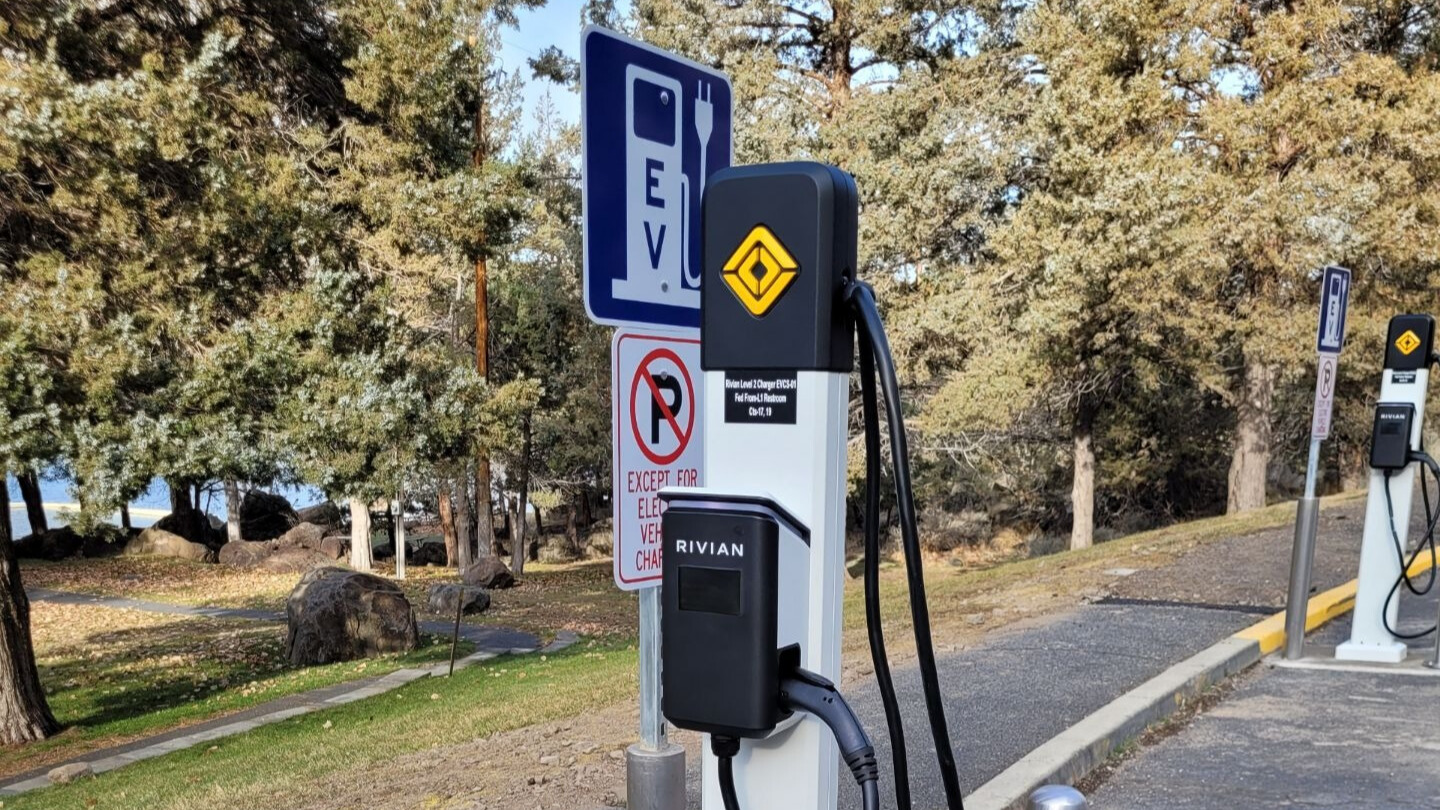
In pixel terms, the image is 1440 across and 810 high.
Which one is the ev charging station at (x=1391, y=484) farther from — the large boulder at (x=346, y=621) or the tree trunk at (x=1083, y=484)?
the tree trunk at (x=1083, y=484)

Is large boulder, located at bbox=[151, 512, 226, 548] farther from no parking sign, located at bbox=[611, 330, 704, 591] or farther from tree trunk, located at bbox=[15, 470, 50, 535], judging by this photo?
no parking sign, located at bbox=[611, 330, 704, 591]

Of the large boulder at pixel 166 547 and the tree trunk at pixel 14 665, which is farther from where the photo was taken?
the large boulder at pixel 166 547

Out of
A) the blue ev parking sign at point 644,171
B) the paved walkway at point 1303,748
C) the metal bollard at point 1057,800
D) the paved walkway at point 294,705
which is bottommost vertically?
the paved walkway at point 294,705

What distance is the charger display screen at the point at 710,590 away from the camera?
6.36 feet

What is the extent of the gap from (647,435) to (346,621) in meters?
12.1

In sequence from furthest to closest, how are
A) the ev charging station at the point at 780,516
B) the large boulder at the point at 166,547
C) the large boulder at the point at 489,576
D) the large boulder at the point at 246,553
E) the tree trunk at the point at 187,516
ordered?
the tree trunk at the point at 187,516
the large boulder at the point at 166,547
the large boulder at the point at 246,553
the large boulder at the point at 489,576
the ev charging station at the point at 780,516

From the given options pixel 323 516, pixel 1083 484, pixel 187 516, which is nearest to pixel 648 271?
pixel 1083 484

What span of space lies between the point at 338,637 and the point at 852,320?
13.2 meters

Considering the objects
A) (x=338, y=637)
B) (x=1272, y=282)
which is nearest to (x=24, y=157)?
(x=338, y=637)

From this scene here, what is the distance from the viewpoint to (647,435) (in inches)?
119

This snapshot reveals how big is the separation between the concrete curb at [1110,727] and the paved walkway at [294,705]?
7.58m

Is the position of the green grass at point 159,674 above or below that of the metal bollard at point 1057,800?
below

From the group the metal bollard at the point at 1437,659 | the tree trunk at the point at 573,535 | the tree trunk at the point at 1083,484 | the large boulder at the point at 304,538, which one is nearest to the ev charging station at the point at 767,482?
the metal bollard at the point at 1437,659

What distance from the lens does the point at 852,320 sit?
207cm
